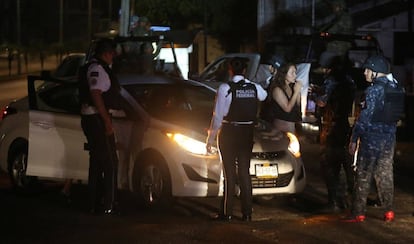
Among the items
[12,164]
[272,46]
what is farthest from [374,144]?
[272,46]

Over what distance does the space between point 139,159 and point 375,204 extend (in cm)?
263

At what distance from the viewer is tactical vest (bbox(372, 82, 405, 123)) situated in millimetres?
7848

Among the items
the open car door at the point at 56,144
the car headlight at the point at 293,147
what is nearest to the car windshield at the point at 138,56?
the open car door at the point at 56,144

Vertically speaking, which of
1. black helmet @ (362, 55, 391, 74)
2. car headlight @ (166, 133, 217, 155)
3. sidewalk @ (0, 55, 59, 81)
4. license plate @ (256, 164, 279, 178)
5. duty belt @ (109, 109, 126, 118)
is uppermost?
black helmet @ (362, 55, 391, 74)

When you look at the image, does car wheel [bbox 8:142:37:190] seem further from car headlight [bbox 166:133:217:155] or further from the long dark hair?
the long dark hair

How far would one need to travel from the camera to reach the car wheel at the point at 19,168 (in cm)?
1009

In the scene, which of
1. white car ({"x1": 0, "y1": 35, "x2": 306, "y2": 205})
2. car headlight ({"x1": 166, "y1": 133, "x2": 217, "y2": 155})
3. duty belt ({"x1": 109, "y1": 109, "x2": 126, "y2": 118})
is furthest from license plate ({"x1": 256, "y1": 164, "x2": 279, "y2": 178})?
duty belt ({"x1": 109, "y1": 109, "x2": 126, "y2": 118})

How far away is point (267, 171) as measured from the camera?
895 cm

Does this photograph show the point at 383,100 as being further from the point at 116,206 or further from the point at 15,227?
the point at 15,227

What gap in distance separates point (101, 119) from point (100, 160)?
437 mm

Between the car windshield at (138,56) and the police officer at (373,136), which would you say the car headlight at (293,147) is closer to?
the police officer at (373,136)

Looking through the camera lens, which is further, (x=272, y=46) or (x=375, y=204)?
(x=272, y=46)

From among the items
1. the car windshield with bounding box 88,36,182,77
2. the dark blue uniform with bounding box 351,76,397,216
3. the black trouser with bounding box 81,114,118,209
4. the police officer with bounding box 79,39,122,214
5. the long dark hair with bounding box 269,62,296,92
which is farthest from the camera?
the car windshield with bounding box 88,36,182,77

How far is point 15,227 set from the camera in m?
7.95
